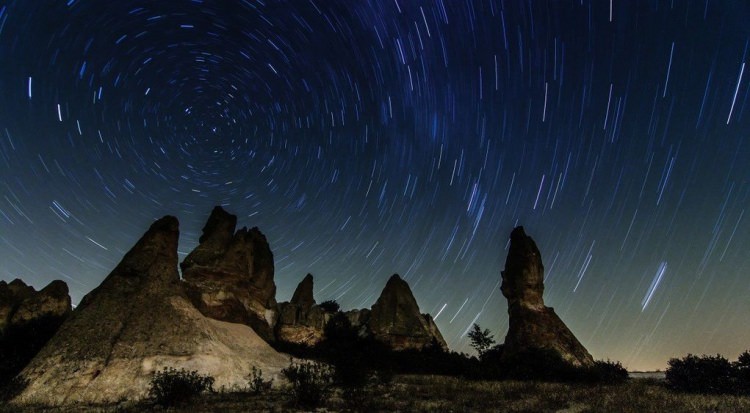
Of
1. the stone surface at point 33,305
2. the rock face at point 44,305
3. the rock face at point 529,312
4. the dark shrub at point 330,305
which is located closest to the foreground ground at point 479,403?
the rock face at point 529,312

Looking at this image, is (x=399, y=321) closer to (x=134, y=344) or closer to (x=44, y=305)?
(x=134, y=344)

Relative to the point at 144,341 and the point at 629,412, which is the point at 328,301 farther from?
the point at 629,412

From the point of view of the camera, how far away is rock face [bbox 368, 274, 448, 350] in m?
48.8

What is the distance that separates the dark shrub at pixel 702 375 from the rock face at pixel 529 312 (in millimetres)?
13403

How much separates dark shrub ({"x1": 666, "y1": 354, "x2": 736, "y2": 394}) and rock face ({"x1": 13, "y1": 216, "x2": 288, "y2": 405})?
25.9 metres

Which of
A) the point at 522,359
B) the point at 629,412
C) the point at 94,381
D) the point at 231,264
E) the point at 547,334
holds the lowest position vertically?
the point at 94,381

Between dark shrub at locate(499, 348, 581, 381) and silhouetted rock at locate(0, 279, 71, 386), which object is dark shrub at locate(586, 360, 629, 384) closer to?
dark shrub at locate(499, 348, 581, 381)

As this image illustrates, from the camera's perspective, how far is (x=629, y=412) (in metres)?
12.1

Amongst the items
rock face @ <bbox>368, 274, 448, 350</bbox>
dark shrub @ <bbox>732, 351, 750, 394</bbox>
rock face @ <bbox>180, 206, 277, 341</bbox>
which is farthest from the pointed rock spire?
dark shrub @ <bbox>732, 351, 750, 394</bbox>

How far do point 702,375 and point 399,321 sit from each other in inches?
1397

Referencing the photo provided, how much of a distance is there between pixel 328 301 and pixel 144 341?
70.6m

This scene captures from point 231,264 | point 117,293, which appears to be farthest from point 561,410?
point 231,264

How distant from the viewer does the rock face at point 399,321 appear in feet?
160

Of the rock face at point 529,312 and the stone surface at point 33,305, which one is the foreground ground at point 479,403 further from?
the stone surface at point 33,305
